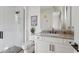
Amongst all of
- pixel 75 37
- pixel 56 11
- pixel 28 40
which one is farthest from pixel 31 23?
pixel 75 37

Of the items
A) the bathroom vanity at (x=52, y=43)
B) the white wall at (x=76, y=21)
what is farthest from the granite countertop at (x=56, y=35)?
the white wall at (x=76, y=21)

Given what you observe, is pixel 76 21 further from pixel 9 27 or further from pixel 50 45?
pixel 9 27

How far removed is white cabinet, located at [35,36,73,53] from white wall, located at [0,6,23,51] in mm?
357

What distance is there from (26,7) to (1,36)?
64cm

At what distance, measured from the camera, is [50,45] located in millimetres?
1738

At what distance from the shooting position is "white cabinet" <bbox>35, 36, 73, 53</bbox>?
5.32 ft

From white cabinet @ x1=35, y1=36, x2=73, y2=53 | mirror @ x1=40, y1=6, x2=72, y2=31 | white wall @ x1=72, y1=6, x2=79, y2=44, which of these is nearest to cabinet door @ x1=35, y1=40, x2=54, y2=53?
white cabinet @ x1=35, y1=36, x2=73, y2=53

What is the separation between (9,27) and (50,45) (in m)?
0.81

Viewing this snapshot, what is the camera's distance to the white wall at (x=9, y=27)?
1.51 m

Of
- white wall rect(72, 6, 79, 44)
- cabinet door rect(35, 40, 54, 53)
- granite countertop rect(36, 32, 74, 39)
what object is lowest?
cabinet door rect(35, 40, 54, 53)

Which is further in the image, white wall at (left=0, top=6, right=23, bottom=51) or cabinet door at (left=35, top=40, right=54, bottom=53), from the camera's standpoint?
cabinet door at (left=35, top=40, right=54, bottom=53)

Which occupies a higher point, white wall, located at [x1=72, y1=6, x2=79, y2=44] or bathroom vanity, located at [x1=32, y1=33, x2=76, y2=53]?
white wall, located at [x1=72, y1=6, x2=79, y2=44]

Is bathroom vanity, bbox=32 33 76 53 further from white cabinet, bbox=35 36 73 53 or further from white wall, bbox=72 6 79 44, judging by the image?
white wall, bbox=72 6 79 44
